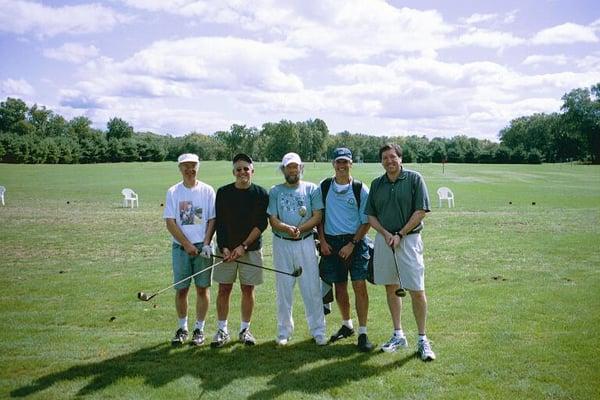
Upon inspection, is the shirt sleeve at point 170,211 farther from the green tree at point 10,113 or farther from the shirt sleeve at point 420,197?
the green tree at point 10,113

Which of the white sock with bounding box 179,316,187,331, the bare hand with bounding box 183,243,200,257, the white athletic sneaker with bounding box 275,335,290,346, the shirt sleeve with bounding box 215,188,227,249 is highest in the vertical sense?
the shirt sleeve with bounding box 215,188,227,249

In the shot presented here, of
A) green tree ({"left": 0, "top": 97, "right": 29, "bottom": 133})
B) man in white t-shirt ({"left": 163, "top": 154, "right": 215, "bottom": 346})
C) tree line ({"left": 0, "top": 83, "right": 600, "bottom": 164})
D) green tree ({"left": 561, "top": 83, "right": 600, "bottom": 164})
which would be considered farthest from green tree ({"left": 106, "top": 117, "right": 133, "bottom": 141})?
man in white t-shirt ({"left": 163, "top": 154, "right": 215, "bottom": 346})

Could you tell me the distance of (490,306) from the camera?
7.73 m

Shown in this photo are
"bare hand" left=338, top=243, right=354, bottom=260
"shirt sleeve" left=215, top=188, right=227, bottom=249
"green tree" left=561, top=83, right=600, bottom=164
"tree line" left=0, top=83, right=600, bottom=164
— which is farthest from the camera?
"green tree" left=561, top=83, right=600, bottom=164

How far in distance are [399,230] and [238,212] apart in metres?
1.97

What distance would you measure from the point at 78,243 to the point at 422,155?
8800 centimetres

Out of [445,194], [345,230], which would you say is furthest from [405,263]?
[445,194]

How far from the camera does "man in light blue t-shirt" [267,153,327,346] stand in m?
6.22

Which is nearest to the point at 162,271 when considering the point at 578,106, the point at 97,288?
the point at 97,288

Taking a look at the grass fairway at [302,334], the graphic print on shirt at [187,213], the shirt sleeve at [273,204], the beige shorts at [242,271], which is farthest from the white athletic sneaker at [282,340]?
the graphic print on shirt at [187,213]

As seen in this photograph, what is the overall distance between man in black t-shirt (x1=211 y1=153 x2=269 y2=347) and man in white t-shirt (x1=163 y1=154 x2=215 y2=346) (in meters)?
0.16

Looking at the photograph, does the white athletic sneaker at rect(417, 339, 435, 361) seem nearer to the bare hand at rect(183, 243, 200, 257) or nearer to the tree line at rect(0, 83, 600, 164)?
the bare hand at rect(183, 243, 200, 257)

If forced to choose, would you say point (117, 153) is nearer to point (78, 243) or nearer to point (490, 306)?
point (78, 243)

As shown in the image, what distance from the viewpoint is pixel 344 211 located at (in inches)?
249
